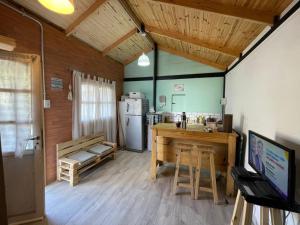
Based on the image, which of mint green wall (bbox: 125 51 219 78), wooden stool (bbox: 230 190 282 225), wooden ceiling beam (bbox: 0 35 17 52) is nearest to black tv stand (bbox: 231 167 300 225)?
wooden stool (bbox: 230 190 282 225)

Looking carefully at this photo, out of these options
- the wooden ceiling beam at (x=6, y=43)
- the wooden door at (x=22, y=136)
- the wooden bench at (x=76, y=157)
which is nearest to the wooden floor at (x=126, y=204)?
the wooden bench at (x=76, y=157)

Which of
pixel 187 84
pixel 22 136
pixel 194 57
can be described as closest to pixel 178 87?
Result: pixel 187 84

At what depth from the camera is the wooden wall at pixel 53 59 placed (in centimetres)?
235

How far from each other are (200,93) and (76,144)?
3644mm

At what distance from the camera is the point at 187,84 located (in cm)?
501

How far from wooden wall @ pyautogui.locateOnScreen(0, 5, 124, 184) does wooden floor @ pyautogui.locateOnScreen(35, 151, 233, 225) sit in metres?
0.75

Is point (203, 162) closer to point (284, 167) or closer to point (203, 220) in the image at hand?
point (203, 220)

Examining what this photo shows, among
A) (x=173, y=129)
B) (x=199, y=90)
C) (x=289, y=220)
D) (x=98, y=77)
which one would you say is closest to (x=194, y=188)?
(x=173, y=129)

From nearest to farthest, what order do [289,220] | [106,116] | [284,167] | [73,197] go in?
[284,167] < [289,220] < [73,197] < [106,116]

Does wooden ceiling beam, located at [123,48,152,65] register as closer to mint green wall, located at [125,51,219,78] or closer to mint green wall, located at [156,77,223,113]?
mint green wall, located at [125,51,219,78]

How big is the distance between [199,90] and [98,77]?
294 centimetres

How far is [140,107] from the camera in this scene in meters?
4.76

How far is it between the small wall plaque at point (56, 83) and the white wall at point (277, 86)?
11.0ft

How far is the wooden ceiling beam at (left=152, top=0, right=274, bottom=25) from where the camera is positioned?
1748 millimetres
